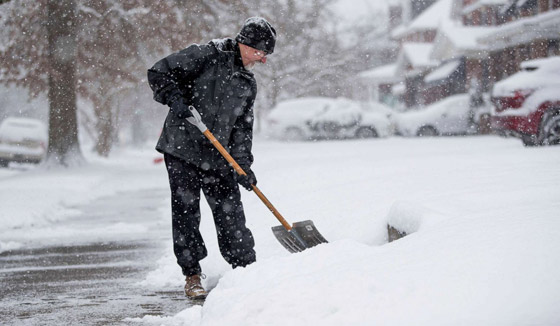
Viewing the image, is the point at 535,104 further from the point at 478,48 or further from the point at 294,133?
the point at 478,48

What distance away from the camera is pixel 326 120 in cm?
2403

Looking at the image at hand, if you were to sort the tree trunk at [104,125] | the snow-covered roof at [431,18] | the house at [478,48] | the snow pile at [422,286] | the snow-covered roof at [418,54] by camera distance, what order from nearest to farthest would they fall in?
the snow pile at [422,286] < the house at [478,48] < the tree trunk at [104,125] < the snow-covered roof at [418,54] < the snow-covered roof at [431,18]

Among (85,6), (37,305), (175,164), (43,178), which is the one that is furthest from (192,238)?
(85,6)

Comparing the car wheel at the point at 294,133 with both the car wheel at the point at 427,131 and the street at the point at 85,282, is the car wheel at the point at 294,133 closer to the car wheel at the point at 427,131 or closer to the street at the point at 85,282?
the car wheel at the point at 427,131

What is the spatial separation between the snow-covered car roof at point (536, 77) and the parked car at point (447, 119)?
35.1ft

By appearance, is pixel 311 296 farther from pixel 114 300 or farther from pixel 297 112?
pixel 297 112

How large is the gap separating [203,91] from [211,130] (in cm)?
23

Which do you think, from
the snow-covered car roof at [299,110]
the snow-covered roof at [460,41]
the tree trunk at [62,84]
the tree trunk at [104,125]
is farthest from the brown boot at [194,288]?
the snow-covered roof at [460,41]

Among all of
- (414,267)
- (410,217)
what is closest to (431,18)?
(410,217)

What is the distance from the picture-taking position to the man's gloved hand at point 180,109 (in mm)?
3779

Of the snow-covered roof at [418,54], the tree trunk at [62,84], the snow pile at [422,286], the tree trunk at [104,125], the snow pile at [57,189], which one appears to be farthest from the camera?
the snow-covered roof at [418,54]

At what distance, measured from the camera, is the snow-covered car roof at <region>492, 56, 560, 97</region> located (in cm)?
1071

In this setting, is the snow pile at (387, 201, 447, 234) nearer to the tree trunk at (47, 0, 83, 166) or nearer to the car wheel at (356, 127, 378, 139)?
the tree trunk at (47, 0, 83, 166)

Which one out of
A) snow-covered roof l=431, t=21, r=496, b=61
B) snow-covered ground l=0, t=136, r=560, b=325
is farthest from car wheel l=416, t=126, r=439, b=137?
snow-covered ground l=0, t=136, r=560, b=325
